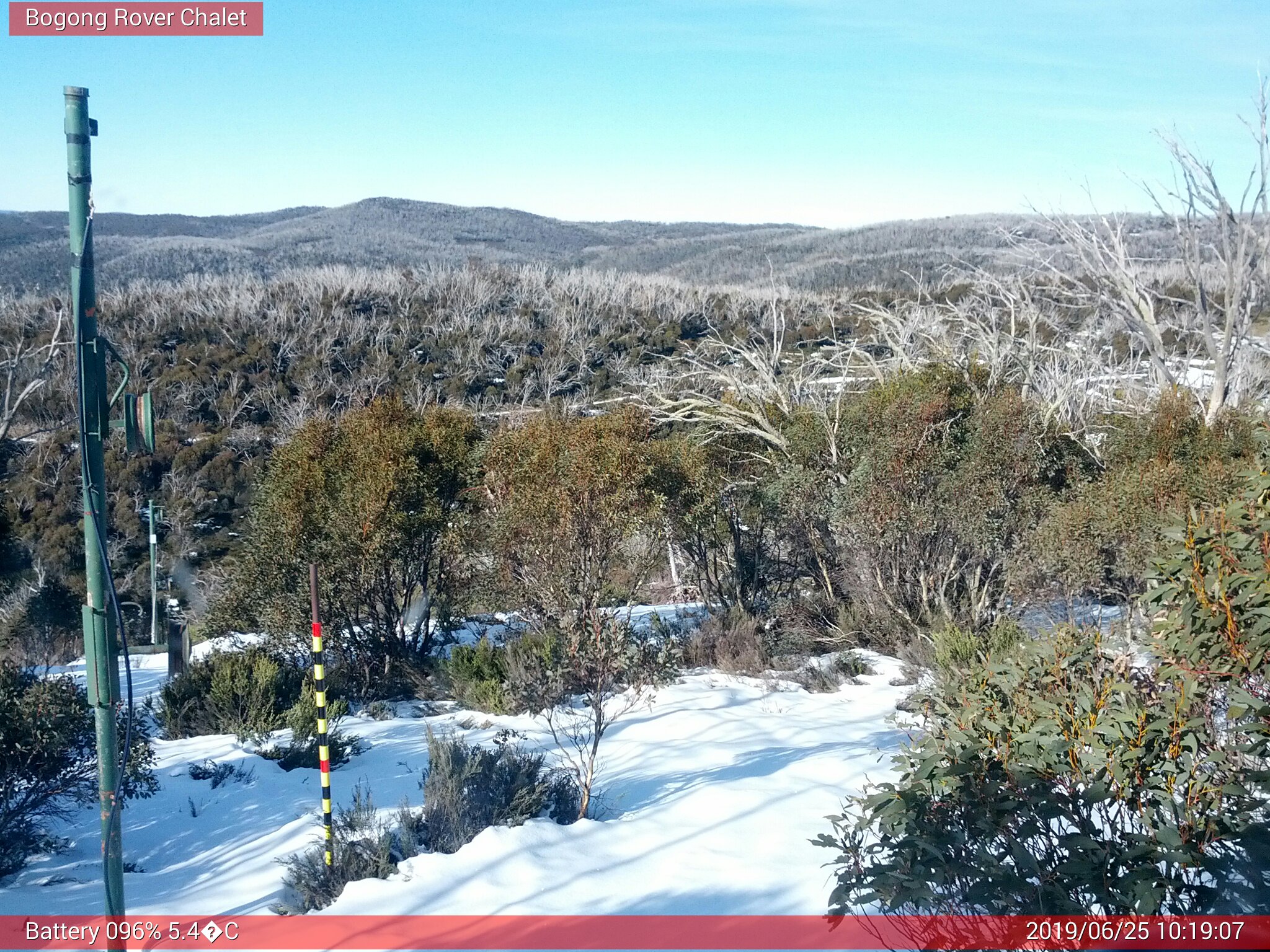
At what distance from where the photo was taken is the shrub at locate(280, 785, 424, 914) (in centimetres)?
455

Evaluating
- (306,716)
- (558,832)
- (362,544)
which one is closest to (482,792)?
(558,832)

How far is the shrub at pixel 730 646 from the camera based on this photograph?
9969mm

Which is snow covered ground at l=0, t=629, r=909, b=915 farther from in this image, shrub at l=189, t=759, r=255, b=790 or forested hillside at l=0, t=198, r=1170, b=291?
forested hillside at l=0, t=198, r=1170, b=291

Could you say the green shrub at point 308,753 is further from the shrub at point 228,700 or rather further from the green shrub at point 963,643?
the green shrub at point 963,643

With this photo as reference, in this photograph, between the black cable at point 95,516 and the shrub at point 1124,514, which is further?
the shrub at point 1124,514

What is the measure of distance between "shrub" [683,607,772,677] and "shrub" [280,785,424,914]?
5141 mm

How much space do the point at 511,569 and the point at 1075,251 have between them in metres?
11.4

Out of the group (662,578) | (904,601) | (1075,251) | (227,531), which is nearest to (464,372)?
(227,531)

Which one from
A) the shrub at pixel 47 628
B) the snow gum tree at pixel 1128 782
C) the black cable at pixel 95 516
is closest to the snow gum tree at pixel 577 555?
the black cable at pixel 95 516

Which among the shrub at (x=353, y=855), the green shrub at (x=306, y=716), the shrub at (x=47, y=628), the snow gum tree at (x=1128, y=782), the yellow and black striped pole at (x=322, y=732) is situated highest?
the snow gum tree at (x=1128, y=782)

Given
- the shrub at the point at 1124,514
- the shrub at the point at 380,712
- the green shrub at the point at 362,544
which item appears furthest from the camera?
the green shrub at the point at 362,544

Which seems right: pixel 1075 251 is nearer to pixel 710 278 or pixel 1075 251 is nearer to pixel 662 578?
pixel 662 578

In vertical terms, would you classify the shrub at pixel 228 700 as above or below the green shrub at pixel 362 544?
below

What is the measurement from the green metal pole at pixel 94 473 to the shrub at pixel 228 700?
3634 millimetres
